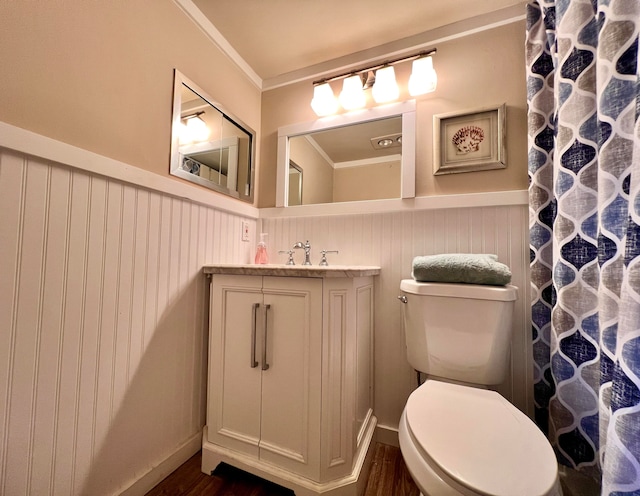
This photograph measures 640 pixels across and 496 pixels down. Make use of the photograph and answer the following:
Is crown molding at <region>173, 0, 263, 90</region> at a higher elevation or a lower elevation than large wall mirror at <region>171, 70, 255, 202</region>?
higher

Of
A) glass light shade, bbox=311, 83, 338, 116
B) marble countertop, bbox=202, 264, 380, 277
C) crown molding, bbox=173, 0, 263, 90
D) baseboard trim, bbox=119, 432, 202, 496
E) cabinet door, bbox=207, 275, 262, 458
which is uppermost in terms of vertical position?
crown molding, bbox=173, 0, 263, 90

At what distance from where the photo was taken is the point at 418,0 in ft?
3.98

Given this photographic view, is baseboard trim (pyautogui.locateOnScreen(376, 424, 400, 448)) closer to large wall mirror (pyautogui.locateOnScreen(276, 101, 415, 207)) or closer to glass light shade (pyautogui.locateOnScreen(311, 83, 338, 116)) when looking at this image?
large wall mirror (pyautogui.locateOnScreen(276, 101, 415, 207))

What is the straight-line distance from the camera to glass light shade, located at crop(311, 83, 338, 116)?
1538 mm

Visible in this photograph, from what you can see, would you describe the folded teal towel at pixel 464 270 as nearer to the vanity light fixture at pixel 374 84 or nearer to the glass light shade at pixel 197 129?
the vanity light fixture at pixel 374 84

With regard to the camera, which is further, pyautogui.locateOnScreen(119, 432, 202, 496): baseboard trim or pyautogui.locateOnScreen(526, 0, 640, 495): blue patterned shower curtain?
pyautogui.locateOnScreen(119, 432, 202, 496): baseboard trim

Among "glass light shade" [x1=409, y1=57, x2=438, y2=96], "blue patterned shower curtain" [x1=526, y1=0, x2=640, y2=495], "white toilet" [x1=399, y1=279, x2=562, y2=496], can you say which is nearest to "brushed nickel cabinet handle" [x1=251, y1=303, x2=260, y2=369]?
"white toilet" [x1=399, y1=279, x2=562, y2=496]

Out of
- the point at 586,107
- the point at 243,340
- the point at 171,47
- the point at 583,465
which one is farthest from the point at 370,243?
the point at 171,47

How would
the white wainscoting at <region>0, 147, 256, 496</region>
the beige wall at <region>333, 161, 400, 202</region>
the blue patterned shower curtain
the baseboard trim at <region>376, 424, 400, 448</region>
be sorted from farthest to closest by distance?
the beige wall at <region>333, 161, 400, 202</region> → the baseboard trim at <region>376, 424, 400, 448</region> → the white wainscoting at <region>0, 147, 256, 496</region> → the blue patterned shower curtain

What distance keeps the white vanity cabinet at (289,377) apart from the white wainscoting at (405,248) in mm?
251

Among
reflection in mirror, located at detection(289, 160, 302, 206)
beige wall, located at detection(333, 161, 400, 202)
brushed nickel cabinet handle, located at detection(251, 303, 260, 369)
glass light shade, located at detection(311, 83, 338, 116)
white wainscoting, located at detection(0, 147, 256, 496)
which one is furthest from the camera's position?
reflection in mirror, located at detection(289, 160, 302, 206)

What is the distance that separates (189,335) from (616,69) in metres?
1.65

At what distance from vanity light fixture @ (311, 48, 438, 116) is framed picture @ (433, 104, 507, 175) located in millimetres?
205

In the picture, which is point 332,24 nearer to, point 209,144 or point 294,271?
point 209,144
